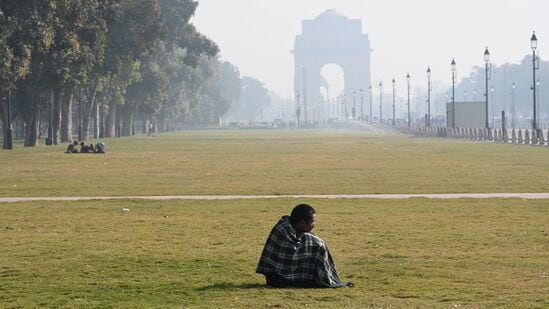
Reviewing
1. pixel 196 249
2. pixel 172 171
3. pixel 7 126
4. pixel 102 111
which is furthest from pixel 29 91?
pixel 196 249

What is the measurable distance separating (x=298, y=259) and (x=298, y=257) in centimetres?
5

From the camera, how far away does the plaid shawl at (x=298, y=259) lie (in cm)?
1398

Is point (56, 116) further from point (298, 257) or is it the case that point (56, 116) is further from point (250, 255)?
point (298, 257)

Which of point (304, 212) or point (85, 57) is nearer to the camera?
point (304, 212)

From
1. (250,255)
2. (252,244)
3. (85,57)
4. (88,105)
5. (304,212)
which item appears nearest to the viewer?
(304,212)

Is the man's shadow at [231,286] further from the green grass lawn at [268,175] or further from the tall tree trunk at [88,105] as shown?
the tall tree trunk at [88,105]

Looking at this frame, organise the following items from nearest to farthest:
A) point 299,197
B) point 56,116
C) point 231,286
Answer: point 231,286 < point 299,197 < point 56,116

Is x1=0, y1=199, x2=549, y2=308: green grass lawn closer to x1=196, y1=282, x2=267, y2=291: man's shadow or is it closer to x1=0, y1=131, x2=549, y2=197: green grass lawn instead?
x1=196, y1=282, x2=267, y2=291: man's shadow

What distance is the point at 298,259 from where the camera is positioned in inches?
555

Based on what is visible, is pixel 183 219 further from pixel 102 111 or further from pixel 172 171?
pixel 102 111

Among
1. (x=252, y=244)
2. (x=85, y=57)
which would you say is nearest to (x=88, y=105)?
(x=85, y=57)

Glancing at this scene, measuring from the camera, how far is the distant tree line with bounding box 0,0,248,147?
59.7 m

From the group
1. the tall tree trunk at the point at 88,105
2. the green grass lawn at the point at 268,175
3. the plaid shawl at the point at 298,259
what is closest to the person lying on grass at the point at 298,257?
the plaid shawl at the point at 298,259

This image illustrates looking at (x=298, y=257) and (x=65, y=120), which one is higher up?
(x=65, y=120)
